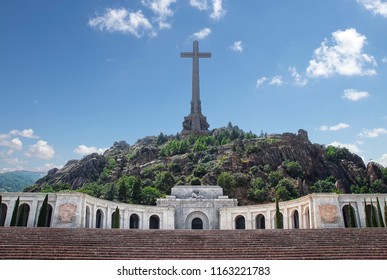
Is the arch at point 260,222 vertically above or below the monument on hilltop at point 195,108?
below

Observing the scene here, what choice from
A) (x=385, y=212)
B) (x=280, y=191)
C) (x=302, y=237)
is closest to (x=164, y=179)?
(x=280, y=191)

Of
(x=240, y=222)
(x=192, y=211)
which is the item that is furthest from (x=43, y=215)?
(x=240, y=222)

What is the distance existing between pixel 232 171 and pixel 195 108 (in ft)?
80.6

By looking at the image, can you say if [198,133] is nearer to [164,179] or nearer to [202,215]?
[164,179]

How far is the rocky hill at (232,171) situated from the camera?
263 feet

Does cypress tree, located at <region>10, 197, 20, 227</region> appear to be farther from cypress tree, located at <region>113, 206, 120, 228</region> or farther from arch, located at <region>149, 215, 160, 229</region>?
arch, located at <region>149, 215, 160, 229</region>

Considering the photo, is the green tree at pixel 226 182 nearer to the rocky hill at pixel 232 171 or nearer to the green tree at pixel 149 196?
the rocky hill at pixel 232 171

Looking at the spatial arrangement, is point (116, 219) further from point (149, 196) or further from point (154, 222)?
point (149, 196)

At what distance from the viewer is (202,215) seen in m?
48.7

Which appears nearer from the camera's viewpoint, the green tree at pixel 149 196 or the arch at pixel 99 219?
the arch at pixel 99 219

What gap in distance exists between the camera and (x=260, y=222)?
153 ft

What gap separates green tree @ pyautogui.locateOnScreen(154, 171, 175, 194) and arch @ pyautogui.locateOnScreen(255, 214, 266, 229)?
36590 mm

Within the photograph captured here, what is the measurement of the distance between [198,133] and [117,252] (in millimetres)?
92005

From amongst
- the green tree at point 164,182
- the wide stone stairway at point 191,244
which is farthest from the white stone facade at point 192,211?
the green tree at point 164,182
